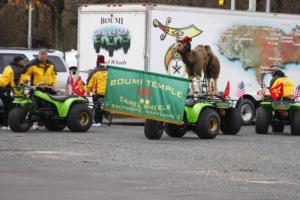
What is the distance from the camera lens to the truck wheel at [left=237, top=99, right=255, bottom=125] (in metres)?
31.2

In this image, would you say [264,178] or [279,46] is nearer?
[264,178]

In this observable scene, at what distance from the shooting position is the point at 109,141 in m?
21.7

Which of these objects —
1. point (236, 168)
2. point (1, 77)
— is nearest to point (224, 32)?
point (1, 77)

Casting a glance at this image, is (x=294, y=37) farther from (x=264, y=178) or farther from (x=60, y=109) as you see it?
(x=264, y=178)

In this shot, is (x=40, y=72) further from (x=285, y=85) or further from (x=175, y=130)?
(x=285, y=85)

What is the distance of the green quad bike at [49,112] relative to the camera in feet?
76.5

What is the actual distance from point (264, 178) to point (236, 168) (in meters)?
1.34

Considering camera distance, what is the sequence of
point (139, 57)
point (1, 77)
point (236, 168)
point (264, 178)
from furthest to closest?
point (139, 57) → point (1, 77) → point (236, 168) → point (264, 178)

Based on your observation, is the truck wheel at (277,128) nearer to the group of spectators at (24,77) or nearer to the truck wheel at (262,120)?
the truck wheel at (262,120)

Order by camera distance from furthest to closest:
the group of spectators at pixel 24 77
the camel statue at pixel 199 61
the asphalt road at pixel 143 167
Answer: the camel statue at pixel 199 61
the group of spectators at pixel 24 77
the asphalt road at pixel 143 167

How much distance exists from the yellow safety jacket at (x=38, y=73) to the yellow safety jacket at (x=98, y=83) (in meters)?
3.11

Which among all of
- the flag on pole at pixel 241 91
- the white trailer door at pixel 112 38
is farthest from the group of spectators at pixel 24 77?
the flag on pole at pixel 241 91

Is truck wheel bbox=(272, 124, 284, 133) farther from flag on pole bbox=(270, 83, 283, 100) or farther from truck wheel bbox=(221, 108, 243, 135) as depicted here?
truck wheel bbox=(221, 108, 243, 135)

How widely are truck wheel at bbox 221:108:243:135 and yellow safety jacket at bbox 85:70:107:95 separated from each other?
352 centimetres
